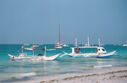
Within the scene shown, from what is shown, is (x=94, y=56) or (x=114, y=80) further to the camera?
(x=94, y=56)

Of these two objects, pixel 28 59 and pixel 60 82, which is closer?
pixel 60 82

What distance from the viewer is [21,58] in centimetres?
1705

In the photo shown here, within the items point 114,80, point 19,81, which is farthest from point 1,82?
point 114,80

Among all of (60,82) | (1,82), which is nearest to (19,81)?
(1,82)

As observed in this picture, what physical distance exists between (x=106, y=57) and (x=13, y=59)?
17.3 ft

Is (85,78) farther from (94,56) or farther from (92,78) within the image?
(94,56)

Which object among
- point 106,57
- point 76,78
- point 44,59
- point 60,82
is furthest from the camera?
point 106,57

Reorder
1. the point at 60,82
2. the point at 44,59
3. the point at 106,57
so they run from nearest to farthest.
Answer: the point at 60,82 → the point at 44,59 → the point at 106,57

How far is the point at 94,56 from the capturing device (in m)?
19.3

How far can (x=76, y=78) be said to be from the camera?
7953 mm

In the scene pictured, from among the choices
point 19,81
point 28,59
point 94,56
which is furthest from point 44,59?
point 19,81

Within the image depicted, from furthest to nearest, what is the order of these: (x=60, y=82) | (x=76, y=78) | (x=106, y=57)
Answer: (x=106, y=57)
(x=76, y=78)
(x=60, y=82)

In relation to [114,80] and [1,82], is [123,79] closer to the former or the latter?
[114,80]

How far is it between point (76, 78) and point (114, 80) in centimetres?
92
